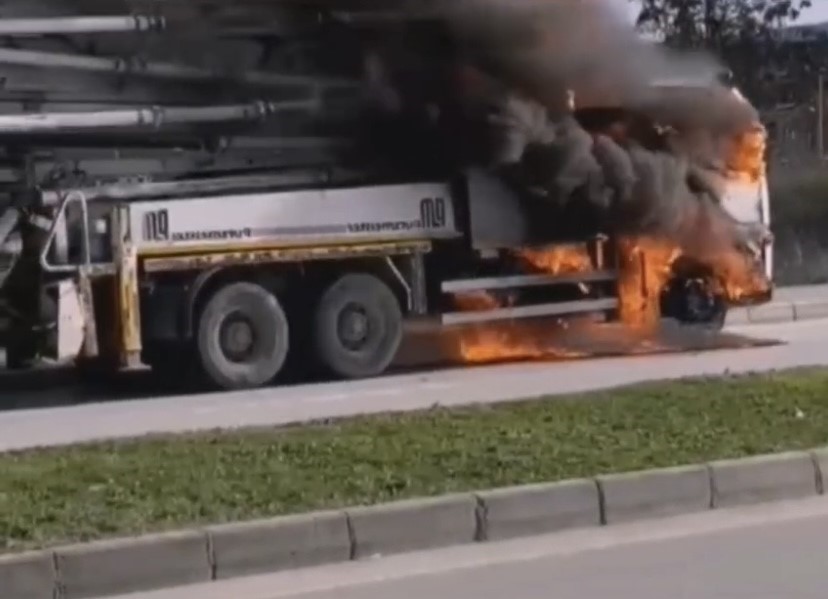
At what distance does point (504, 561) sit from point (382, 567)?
524 millimetres

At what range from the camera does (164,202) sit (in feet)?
58.1

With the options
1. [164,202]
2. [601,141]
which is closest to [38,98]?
[164,202]

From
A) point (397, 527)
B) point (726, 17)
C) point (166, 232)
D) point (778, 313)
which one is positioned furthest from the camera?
point (726, 17)

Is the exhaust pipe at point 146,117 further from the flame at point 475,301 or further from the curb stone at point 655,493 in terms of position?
the curb stone at point 655,493

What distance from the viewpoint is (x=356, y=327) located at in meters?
18.8

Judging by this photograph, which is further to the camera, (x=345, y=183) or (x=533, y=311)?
(x=533, y=311)

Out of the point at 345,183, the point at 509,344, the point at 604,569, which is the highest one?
the point at 345,183

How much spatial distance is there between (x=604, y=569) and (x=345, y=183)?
958 centimetres

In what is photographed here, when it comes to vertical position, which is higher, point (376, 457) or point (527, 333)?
point (527, 333)

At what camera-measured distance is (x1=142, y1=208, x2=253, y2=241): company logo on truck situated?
17.6m

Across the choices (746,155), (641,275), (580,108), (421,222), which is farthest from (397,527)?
(746,155)

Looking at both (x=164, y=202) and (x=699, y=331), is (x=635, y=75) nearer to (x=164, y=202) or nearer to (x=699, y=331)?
(x=699, y=331)

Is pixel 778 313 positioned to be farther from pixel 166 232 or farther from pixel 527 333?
pixel 166 232

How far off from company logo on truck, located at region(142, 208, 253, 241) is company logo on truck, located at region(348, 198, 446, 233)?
1.21m
